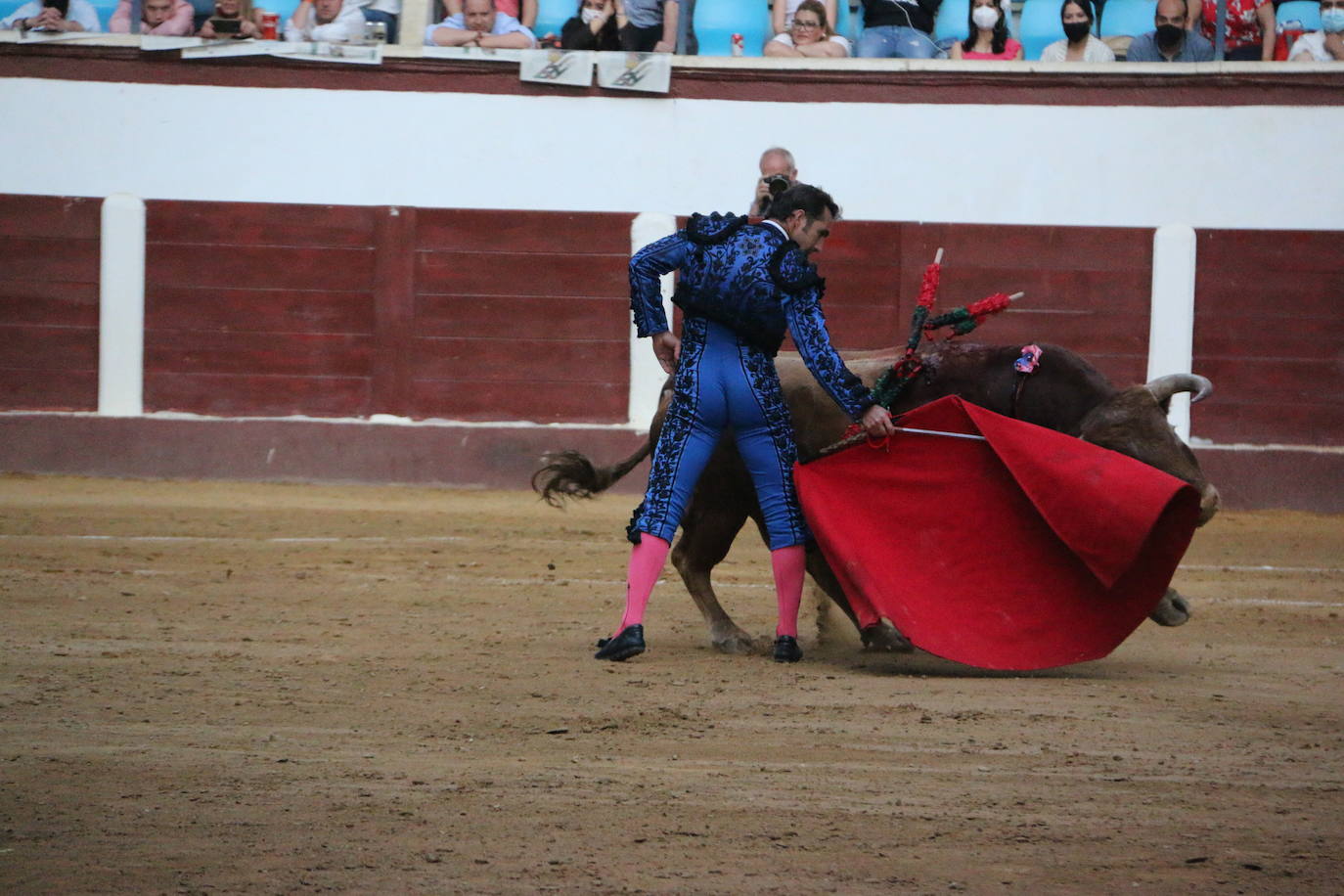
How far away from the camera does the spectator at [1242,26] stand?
997 cm

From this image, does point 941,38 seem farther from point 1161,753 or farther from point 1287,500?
point 1161,753

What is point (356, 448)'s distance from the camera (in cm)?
1013

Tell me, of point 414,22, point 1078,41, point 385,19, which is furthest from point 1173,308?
point 385,19

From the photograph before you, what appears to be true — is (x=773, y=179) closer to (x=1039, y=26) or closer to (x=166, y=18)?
(x=1039, y=26)

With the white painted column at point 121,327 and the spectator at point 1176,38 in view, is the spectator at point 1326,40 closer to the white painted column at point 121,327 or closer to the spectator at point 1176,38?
the spectator at point 1176,38

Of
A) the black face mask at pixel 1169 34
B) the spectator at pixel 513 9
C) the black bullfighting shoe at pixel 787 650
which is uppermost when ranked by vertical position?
the spectator at pixel 513 9

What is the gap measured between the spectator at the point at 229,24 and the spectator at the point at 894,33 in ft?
12.0

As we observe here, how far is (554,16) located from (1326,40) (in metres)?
4.61

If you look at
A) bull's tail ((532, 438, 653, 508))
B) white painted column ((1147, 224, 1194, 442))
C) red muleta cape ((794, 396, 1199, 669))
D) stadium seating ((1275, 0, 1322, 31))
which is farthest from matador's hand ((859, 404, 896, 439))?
stadium seating ((1275, 0, 1322, 31))

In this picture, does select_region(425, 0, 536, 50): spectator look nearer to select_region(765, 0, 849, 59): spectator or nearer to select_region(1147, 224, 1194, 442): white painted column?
select_region(765, 0, 849, 59): spectator

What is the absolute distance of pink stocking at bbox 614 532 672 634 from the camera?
4641mm

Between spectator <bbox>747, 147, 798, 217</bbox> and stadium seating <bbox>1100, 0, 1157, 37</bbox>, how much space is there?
5.19 m

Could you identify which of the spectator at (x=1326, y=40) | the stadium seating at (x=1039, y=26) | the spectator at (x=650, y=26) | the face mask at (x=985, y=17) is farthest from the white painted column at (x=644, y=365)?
the spectator at (x=1326, y=40)

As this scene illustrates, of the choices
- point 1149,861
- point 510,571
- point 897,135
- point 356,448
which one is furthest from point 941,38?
point 1149,861
